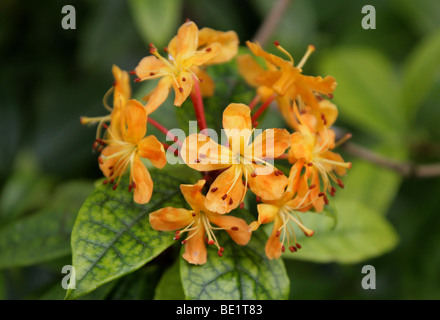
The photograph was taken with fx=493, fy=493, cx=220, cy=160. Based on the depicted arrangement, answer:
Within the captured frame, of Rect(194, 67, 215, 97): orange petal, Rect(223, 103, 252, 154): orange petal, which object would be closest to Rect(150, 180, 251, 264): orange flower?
Rect(223, 103, 252, 154): orange petal

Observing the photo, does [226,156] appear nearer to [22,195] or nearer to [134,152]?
[134,152]

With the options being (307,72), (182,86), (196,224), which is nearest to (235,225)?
(196,224)

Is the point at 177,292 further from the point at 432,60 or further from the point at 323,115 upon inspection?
the point at 432,60

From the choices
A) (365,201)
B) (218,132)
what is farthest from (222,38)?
(365,201)

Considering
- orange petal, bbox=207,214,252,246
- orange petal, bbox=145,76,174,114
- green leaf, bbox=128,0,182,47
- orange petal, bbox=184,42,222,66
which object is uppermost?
green leaf, bbox=128,0,182,47

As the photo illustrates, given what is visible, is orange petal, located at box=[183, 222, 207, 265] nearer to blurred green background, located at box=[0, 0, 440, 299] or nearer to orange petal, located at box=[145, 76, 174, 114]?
orange petal, located at box=[145, 76, 174, 114]

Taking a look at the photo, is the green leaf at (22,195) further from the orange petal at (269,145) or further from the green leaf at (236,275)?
the orange petal at (269,145)

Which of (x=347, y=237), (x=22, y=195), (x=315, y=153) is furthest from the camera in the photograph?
(x=22, y=195)
